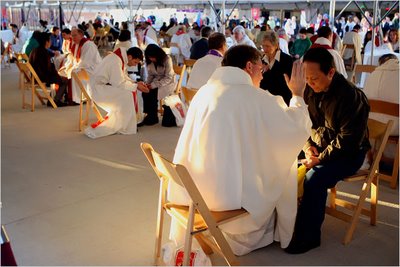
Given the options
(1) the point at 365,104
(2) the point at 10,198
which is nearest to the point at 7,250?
(1) the point at 365,104

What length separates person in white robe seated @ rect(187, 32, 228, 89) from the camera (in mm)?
5051

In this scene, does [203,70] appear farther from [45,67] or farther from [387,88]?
[45,67]

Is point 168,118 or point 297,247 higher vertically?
point 297,247

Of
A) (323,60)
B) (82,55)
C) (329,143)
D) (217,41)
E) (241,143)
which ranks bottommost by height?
(82,55)

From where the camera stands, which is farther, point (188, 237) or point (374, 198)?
point (374, 198)

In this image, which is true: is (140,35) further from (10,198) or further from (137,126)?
(10,198)

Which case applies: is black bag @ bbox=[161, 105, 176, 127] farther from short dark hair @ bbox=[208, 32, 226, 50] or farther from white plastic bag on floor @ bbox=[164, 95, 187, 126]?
short dark hair @ bbox=[208, 32, 226, 50]

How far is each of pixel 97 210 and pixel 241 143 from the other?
146cm

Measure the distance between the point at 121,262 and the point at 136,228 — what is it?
43 centimetres

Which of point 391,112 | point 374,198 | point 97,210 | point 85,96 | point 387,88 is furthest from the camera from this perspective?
point 85,96

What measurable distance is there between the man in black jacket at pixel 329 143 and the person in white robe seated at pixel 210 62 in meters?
2.31

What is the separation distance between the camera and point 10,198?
3.61m

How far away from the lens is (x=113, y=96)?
559cm

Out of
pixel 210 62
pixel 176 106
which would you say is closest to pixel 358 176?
pixel 210 62
